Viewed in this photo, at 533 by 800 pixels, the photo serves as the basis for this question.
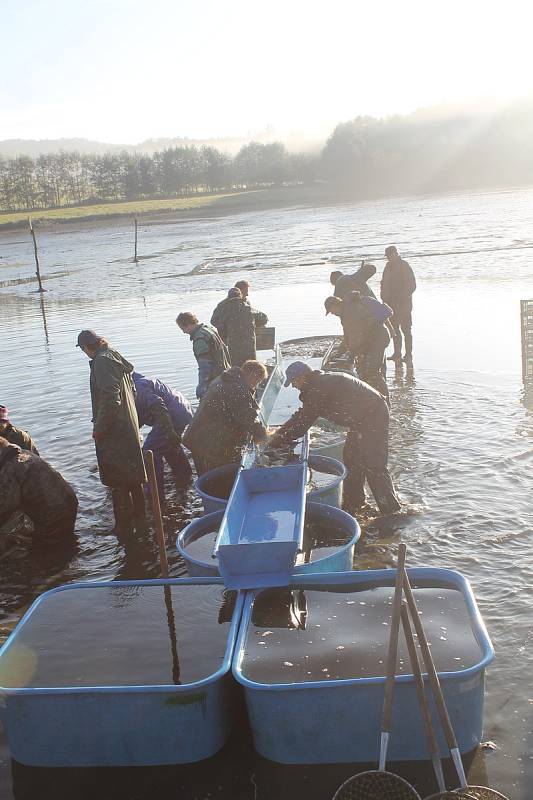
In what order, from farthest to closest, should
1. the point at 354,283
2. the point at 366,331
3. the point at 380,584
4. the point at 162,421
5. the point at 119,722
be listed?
the point at 354,283 → the point at 366,331 → the point at 162,421 → the point at 380,584 → the point at 119,722

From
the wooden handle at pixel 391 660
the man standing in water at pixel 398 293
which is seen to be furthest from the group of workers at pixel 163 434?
the man standing in water at pixel 398 293

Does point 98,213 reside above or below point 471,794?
above

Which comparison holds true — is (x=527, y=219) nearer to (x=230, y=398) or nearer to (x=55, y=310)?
(x=55, y=310)

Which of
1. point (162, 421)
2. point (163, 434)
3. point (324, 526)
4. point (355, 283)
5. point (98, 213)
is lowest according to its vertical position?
point (324, 526)

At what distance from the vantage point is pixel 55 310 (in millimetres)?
25688

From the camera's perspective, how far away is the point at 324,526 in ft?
21.6

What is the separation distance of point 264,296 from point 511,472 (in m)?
16.2

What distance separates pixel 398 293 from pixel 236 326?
3744 mm

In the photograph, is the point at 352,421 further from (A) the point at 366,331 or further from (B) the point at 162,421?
(A) the point at 366,331

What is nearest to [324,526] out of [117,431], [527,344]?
[117,431]

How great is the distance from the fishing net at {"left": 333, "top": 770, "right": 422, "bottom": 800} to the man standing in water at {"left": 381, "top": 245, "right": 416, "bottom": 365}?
34.7 ft

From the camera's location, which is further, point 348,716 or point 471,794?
point 348,716

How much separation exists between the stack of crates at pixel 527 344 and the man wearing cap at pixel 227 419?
582 cm

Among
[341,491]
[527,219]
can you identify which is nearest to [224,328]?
[341,491]
